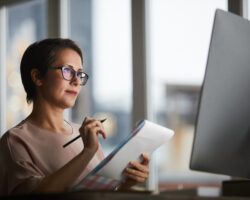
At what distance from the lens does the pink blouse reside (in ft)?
4.26

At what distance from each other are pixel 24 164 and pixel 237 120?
0.53 m

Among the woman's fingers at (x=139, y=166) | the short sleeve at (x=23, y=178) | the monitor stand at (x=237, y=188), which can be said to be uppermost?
the woman's fingers at (x=139, y=166)

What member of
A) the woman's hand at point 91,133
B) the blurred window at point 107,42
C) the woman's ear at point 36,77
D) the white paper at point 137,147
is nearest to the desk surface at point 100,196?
the white paper at point 137,147

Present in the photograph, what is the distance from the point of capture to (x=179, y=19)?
3527 millimetres

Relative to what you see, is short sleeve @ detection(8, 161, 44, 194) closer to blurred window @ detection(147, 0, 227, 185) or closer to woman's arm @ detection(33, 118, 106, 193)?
woman's arm @ detection(33, 118, 106, 193)

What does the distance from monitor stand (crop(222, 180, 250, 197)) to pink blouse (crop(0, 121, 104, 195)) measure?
35 centimetres

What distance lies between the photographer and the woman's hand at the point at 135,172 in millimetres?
1264

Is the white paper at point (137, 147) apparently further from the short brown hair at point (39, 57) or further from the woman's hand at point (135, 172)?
the short brown hair at point (39, 57)

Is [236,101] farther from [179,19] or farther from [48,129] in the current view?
[179,19]

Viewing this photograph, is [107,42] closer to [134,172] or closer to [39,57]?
[39,57]

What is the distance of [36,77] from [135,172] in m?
0.41

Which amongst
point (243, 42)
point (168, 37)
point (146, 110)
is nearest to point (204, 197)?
point (243, 42)

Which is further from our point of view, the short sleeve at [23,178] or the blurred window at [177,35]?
the blurred window at [177,35]

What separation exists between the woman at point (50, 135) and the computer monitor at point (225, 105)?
193mm
